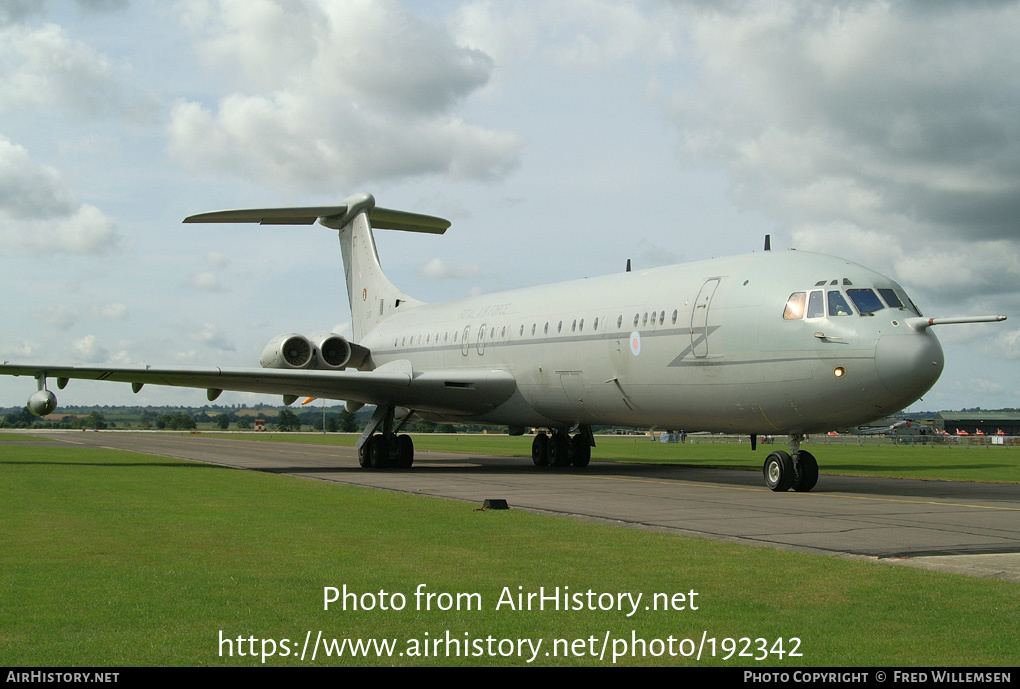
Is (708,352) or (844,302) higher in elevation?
(844,302)

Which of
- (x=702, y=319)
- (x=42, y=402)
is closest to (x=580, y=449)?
(x=702, y=319)

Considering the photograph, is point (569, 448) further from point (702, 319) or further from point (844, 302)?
point (844, 302)

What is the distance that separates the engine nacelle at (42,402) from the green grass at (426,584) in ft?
37.2

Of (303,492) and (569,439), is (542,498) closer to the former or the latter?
(303,492)

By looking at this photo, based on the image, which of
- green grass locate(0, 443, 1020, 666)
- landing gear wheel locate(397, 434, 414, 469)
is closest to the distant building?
landing gear wheel locate(397, 434, 414, 469)

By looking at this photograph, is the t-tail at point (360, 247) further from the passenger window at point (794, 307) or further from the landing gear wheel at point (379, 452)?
the passenger window at point (794, 307)

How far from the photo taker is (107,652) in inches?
209

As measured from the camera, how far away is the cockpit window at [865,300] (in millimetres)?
15431

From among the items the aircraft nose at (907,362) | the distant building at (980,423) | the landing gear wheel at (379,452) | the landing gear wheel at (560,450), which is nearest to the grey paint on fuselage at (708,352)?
the aircraft nose at (907,362)

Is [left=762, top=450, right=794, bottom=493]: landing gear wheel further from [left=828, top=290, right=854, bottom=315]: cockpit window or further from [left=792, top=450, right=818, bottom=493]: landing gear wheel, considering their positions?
[left=828, top=290, right=854, bottom=315]: cockpit window

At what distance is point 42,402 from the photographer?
22625mm

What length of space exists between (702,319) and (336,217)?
2009 centimetres
